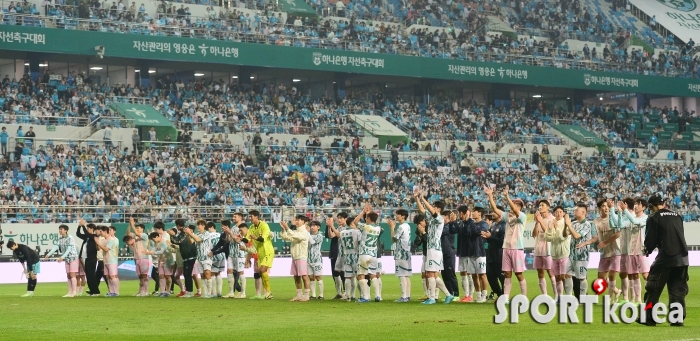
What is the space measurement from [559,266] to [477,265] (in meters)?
1.75

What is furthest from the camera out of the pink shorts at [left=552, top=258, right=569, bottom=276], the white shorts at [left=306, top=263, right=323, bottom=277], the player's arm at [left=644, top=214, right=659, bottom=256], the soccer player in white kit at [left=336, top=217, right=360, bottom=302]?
the white shorts at [left=306, top=263, right=323, bottom=277]

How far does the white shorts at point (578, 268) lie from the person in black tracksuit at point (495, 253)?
136 cm

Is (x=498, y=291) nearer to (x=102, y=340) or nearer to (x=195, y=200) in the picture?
(x=102, y=340)

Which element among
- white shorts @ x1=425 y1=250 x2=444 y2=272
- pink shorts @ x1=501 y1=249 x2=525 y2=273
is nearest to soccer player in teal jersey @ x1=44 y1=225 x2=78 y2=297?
white shorts @ x1=425 y1=250 x2=444 y2=272

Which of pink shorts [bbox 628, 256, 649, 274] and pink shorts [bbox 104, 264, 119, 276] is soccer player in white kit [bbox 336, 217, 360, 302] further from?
pink shorts [bbox 104, 264, 119, 276]

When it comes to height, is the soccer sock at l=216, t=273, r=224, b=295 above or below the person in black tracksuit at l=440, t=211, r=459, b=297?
below

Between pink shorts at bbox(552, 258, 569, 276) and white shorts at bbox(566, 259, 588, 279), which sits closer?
pink shorts at bbox(552, 258, 569, 276)

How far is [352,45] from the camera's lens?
65125mm

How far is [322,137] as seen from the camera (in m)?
59.0

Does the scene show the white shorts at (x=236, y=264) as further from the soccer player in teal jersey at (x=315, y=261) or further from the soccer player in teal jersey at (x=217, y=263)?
the soccer player in teal jersey at (x=315, y=261)

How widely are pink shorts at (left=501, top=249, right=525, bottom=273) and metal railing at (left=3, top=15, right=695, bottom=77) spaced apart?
128 feet

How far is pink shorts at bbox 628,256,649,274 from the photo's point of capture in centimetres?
2009

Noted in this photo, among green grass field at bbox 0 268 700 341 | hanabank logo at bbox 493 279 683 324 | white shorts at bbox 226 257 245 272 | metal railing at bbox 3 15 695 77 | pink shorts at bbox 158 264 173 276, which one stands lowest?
green grass field at bbox 0 268 700 341

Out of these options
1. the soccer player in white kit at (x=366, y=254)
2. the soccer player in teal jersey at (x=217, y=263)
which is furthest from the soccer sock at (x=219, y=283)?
the soccer player in white kit at (x=366, y=254)
